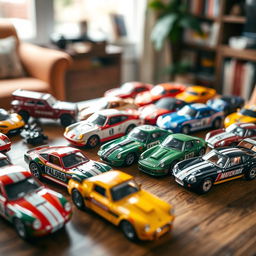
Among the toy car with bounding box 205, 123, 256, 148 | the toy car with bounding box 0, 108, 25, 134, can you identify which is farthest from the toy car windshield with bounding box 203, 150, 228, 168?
the toy car with bounding box 0, 108, 25, 134

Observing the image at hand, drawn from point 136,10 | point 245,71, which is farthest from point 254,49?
point 136,10

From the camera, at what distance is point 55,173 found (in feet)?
6.04

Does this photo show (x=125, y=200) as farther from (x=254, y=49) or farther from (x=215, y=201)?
(x=254, y=49)

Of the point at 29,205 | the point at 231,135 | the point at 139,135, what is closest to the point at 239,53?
the point at 231,135

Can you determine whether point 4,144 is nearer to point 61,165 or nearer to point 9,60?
point 61,165

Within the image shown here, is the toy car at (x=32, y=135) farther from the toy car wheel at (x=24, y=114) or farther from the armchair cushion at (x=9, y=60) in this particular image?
the armchair cushion at (x=9, y=60)

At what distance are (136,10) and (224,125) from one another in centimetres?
334

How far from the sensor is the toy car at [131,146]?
2029mm

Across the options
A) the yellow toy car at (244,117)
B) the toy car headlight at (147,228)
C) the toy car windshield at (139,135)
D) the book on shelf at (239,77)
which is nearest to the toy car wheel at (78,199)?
the toy car headlight at (147,228)

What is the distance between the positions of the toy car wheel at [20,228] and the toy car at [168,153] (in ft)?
2.40

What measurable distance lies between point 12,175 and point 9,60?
8.25 ft

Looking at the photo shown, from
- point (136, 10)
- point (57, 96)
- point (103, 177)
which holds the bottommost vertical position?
point (57, 96)

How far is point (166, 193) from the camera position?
1.80 meters

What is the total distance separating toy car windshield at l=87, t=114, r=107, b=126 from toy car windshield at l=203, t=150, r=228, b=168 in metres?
0.71
